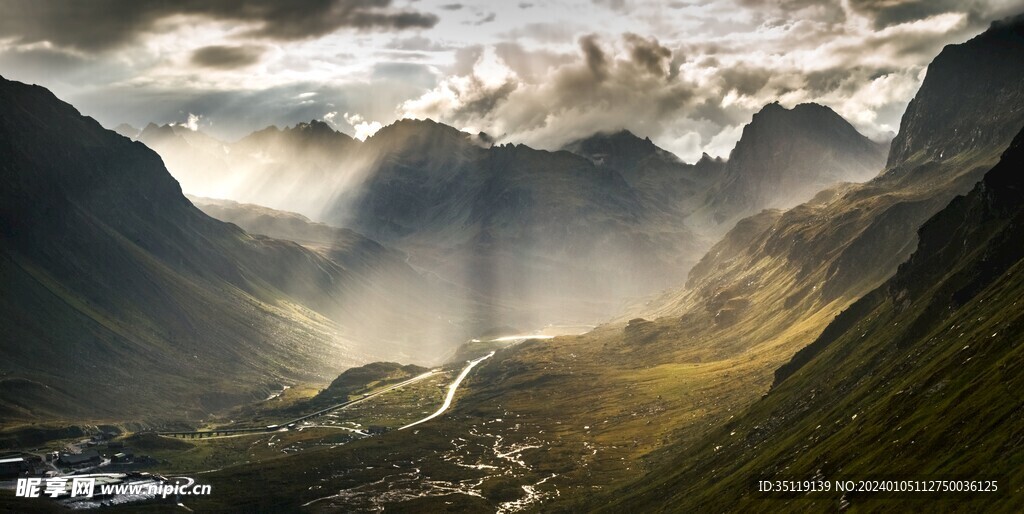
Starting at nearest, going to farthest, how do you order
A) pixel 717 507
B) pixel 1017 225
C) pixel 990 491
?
pixel 990 491, pixel 717 507, pixel 1017 225

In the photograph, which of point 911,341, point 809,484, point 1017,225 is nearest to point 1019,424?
point 809,484

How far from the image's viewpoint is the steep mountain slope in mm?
109750

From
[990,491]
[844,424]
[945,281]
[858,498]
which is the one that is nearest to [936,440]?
[858,498]

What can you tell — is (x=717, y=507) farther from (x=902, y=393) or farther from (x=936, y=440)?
(x=936, y=440)

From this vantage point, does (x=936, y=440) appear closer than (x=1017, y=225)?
Yes

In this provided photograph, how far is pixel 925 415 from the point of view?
424ft

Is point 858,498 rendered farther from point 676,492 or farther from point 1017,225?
point 1017,225

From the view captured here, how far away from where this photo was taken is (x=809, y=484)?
13488 centimetres

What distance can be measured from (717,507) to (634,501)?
4677 centimetres

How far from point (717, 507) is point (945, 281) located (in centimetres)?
8028

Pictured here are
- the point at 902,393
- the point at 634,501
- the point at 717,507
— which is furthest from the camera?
the point at 634,501

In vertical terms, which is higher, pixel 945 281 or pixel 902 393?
pixel 945 281

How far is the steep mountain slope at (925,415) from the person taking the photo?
A: 109750 millimetres

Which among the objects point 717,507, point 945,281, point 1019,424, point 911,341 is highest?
point 945,281
